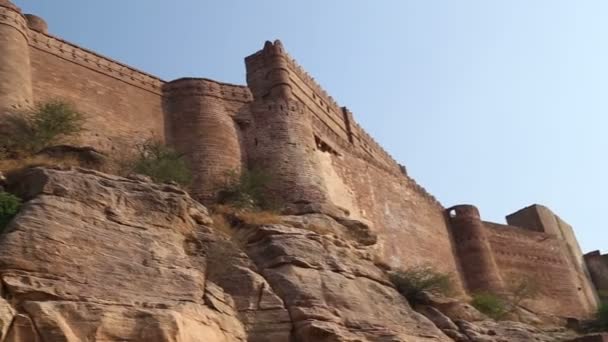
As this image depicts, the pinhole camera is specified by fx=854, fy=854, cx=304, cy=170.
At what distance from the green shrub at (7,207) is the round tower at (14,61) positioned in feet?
15.1

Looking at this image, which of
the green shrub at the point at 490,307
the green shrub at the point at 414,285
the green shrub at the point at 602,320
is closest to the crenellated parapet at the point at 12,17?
the green shrub at the point at 414,285

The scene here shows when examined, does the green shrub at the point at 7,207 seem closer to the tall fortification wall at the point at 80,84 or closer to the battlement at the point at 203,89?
the tall fortification wall at the point at 80,84

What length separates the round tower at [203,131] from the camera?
17234 millimetres

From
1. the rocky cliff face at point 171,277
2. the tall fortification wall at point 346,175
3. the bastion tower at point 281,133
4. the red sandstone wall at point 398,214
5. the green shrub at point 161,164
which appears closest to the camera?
the rocky cliff face at point 171,277

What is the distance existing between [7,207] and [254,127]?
886 cm

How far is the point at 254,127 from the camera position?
18.8 meters

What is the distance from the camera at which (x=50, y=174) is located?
438 inches

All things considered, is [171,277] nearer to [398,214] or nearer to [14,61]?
[14,61]

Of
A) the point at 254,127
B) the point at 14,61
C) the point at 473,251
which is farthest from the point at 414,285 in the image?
the point at 473,251

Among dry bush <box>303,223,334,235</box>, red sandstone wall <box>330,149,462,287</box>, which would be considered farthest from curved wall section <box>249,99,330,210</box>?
dry bush <box>303,223,334,235</box>

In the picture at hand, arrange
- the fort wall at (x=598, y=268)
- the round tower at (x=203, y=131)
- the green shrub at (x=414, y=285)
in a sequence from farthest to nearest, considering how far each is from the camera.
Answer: the fort wall at (x=598, y=268), the round tower at (x=203, y=131), the green shrub at (x=414, y=285)

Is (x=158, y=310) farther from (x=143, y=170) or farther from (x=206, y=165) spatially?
(x=206, y=165)

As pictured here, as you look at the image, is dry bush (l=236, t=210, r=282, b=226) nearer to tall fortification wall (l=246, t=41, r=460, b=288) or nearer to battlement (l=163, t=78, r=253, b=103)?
tall fortification wall (l=246, t=41, r=460, b=288)

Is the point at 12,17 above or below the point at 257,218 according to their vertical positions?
above
